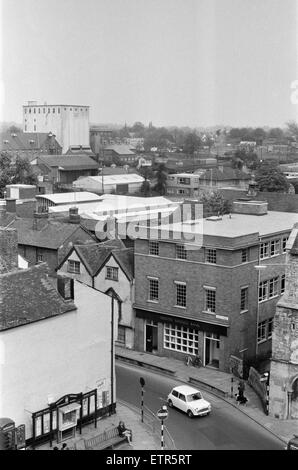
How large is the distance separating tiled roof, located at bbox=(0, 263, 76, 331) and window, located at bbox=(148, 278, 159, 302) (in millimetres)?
6033

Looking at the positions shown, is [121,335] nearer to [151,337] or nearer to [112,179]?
[151,337]

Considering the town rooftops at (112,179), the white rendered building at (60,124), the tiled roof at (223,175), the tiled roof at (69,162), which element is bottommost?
the town rooftops at (112,179)

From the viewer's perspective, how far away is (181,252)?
2122 centimetres

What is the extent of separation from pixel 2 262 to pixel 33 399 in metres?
4.31

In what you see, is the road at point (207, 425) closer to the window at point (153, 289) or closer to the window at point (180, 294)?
the window at point (180, 294)

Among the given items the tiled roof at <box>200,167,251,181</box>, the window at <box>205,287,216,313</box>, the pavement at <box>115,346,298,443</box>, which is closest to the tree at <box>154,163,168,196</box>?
the tiled roof at <box>200,167,251,181</box>

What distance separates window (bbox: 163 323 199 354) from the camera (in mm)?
21156

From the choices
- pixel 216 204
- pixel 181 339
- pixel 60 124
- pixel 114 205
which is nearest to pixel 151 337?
pixel 181 339

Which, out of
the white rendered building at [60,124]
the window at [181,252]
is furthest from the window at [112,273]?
the white rendered building at [60,124]

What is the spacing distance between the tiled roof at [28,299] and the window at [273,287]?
327 inches

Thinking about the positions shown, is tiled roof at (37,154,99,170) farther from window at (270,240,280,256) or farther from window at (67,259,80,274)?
window at (270,240,280,256)

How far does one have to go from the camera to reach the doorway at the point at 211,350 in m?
20.8

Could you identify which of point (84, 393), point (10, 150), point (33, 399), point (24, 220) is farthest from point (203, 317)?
point (10, 150)

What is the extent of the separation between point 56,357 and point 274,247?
9389mm
